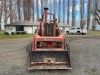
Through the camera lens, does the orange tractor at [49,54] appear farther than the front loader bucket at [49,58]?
No

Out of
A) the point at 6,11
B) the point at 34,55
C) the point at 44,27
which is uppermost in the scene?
the point at 6,11

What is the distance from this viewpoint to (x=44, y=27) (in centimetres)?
1140

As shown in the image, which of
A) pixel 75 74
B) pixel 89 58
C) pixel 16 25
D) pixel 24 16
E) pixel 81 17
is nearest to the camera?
pixel 75 74

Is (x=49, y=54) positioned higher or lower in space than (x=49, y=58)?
higher

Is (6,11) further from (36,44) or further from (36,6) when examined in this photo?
(36,6)

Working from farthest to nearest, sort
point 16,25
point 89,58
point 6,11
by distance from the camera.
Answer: point 16,25 → point 6,11 → point 89,58

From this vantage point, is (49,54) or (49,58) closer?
(49,58)

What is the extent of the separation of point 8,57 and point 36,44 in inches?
80.8

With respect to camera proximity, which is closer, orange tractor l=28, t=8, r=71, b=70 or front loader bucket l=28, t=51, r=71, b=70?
orange tractor l=28, t=8, r=71, b=70

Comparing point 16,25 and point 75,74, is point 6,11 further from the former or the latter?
point 75,74

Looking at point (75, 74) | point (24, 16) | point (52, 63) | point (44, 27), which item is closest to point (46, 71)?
point (52, 63)

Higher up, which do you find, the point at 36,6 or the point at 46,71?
the point at 36,6

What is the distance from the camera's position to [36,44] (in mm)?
10203

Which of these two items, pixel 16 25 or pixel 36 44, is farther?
pixel 16 25
